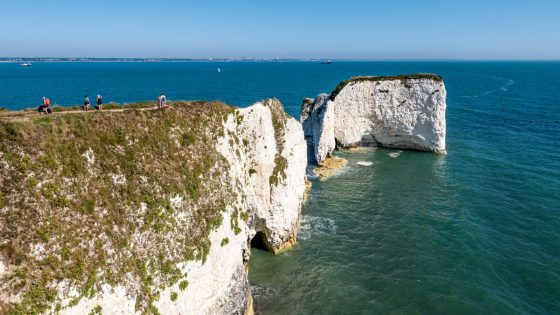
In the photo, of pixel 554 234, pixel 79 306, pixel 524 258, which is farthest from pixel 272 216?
pixel 554 234

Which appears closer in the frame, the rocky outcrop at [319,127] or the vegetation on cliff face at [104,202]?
the vegetation on cliff face at [104,202]

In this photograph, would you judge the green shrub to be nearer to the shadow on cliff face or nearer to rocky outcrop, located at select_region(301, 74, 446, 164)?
the shadow on cliff face

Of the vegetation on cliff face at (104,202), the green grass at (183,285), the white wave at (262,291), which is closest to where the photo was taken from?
the vegetation on cliff face at (104,202)

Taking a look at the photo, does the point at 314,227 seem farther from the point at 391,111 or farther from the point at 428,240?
the point at 391,111

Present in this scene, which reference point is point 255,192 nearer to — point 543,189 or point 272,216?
point 272,216

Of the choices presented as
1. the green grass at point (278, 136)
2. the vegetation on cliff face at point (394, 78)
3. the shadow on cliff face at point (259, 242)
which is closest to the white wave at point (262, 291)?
the shadow on cliff face at point (259, 242)

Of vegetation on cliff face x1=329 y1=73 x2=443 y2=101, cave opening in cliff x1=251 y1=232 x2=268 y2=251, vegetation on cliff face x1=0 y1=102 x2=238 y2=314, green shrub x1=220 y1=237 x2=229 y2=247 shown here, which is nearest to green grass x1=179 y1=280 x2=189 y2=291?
vegetation on cliff face x1=0 y1=102 x2=238 y2=314

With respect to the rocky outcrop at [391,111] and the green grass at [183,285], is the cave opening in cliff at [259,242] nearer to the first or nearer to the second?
the green grass at [183,285]
